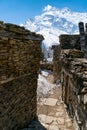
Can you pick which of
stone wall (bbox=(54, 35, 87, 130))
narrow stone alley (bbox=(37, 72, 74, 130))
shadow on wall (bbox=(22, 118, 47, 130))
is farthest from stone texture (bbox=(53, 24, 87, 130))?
shadow on wall (bbox=(22, 118, 47, 130))

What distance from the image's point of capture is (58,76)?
1908 cm

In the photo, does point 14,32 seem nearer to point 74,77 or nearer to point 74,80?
point 74,77

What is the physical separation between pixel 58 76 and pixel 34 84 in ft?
32.7

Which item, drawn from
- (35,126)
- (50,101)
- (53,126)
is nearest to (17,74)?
(35,126)

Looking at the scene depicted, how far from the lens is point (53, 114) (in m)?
10.8

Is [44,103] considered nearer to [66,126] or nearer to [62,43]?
[66,126]

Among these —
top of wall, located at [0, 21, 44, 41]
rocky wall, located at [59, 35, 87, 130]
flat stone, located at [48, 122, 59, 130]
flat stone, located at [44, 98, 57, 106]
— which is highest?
top of wall, located at [0, 21, 44, 41]

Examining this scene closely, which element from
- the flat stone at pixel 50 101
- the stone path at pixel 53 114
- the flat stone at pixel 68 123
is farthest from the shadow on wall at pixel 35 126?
the flat stone at pixel 50 101

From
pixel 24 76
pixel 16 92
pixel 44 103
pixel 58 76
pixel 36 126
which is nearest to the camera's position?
pixel 16 92

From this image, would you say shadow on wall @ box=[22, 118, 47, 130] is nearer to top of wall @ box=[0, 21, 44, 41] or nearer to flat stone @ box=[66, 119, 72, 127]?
flat stone @ box=[66, 119, 72, 127]

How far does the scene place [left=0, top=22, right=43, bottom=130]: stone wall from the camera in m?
6.22

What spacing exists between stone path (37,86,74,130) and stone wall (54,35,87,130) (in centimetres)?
40

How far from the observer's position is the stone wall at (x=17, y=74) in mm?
6223

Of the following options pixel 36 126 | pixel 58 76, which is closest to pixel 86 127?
pixel 36 126
